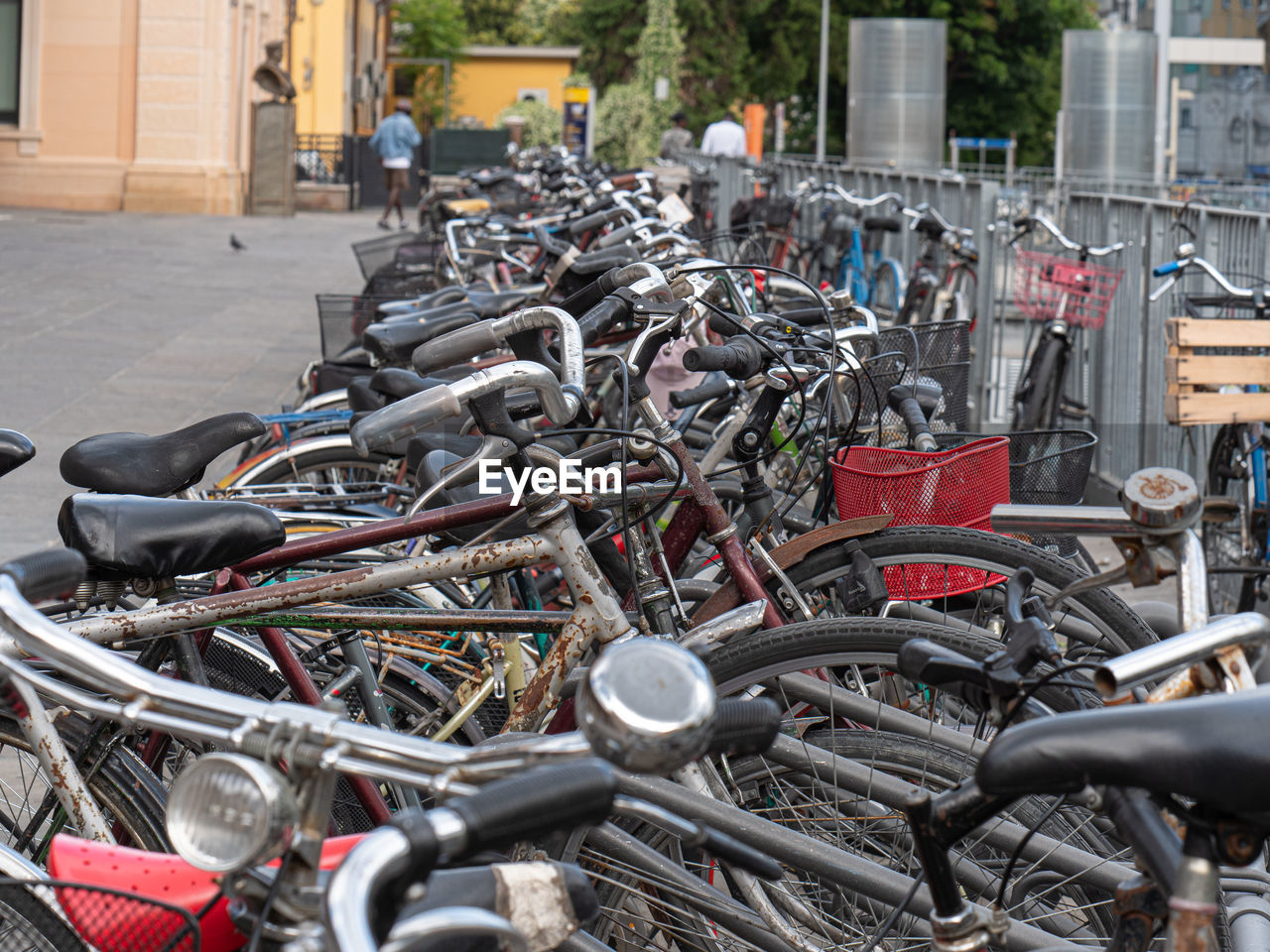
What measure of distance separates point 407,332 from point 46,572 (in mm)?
2702

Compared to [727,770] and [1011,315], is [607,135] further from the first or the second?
[727,770]

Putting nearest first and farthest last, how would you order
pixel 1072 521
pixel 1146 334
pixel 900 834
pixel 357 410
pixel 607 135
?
1. pixel 1072 521
2. pixel 900 834
3. pixel 357 410
4. pixel 1146 334
5. pixel 607 135

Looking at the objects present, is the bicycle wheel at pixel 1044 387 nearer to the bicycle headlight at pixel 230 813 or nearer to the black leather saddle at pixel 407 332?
the black leather saddle at pixel 407 332

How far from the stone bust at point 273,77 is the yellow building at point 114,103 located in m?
2.42

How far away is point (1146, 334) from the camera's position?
7.09 metres

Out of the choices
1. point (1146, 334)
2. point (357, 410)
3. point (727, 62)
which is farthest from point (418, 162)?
point (357, 410)

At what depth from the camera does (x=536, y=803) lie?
116cm

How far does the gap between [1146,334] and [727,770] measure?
531 centimetres

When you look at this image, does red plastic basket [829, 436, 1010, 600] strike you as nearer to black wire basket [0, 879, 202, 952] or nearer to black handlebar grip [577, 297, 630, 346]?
black handlebar grip [577, 297, 630, 346]

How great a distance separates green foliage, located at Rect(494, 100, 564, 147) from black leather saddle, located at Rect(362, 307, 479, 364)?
96.6 feet

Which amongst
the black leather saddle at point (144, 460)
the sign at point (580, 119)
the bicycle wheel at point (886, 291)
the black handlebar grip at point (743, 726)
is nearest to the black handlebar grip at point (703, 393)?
the black leather saddle at point (144, 460)

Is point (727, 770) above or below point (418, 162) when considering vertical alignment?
below

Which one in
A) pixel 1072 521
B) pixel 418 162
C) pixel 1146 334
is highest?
pixel 418 162

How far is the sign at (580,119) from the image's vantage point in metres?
31.6
